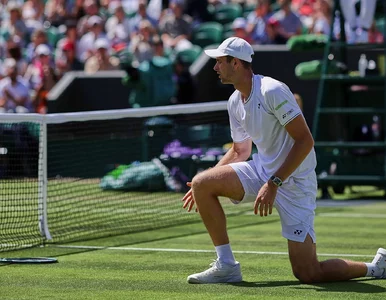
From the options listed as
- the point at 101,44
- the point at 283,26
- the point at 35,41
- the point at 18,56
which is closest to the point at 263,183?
the point at 283,26

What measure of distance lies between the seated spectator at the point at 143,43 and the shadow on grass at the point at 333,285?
12861 millimetres

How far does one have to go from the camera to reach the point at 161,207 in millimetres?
14258

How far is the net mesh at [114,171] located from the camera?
1217 cm

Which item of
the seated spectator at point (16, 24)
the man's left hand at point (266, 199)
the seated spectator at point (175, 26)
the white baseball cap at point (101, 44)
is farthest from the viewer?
the seated spectator at point (16, 24)

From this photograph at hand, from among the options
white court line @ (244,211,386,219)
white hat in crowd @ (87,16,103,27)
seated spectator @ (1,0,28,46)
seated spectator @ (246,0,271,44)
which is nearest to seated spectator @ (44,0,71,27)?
seated spectator @ (1,0,28,46)

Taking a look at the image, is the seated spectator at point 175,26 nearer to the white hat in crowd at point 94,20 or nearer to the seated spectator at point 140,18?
the seated spectator at point 140,18

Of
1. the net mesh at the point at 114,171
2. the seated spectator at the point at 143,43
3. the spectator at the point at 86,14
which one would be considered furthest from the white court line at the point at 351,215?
the spectator at the point at 86,14

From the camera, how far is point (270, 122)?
7777mm

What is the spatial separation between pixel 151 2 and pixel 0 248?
15209 millimetres

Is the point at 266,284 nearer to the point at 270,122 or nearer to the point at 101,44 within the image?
the point at 270,122

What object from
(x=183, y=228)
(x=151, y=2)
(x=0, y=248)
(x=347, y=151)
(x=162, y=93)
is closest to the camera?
(x=0, y=248)

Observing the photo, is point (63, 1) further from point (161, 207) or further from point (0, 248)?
point (0, 248)

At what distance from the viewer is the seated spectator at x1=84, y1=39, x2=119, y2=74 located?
840 inches

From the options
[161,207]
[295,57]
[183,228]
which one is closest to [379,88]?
[295,57]
